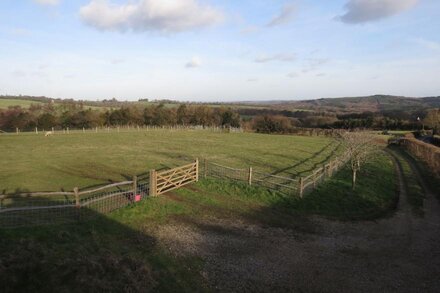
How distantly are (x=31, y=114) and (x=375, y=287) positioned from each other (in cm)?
8584

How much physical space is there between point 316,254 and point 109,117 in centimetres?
8271

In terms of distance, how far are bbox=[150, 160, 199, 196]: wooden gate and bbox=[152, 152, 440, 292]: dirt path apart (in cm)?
355

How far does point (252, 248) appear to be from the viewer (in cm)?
1359

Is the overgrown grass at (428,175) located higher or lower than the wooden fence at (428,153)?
lower

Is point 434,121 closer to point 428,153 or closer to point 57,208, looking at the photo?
point 428,153

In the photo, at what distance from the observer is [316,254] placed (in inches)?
531

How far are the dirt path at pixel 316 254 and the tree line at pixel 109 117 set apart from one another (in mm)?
72861

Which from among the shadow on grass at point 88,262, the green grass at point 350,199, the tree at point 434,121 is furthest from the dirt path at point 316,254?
the tree at point 434,121

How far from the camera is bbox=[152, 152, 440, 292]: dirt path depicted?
11.1 meters

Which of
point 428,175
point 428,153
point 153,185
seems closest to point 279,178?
point 153,185

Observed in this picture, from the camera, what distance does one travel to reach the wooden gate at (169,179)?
1816 centimetres

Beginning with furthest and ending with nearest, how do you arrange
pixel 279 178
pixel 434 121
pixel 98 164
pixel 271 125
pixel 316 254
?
pixel 271 125, pixel 434 121, pixel 98 164, pixel 279 178, pixel 316 254

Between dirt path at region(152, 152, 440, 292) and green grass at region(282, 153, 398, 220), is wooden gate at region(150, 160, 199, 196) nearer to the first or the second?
dirt path at region(152, 152, 440, 292)

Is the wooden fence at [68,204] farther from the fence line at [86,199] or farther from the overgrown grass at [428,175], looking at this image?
the overgrown grass at [428,175]
